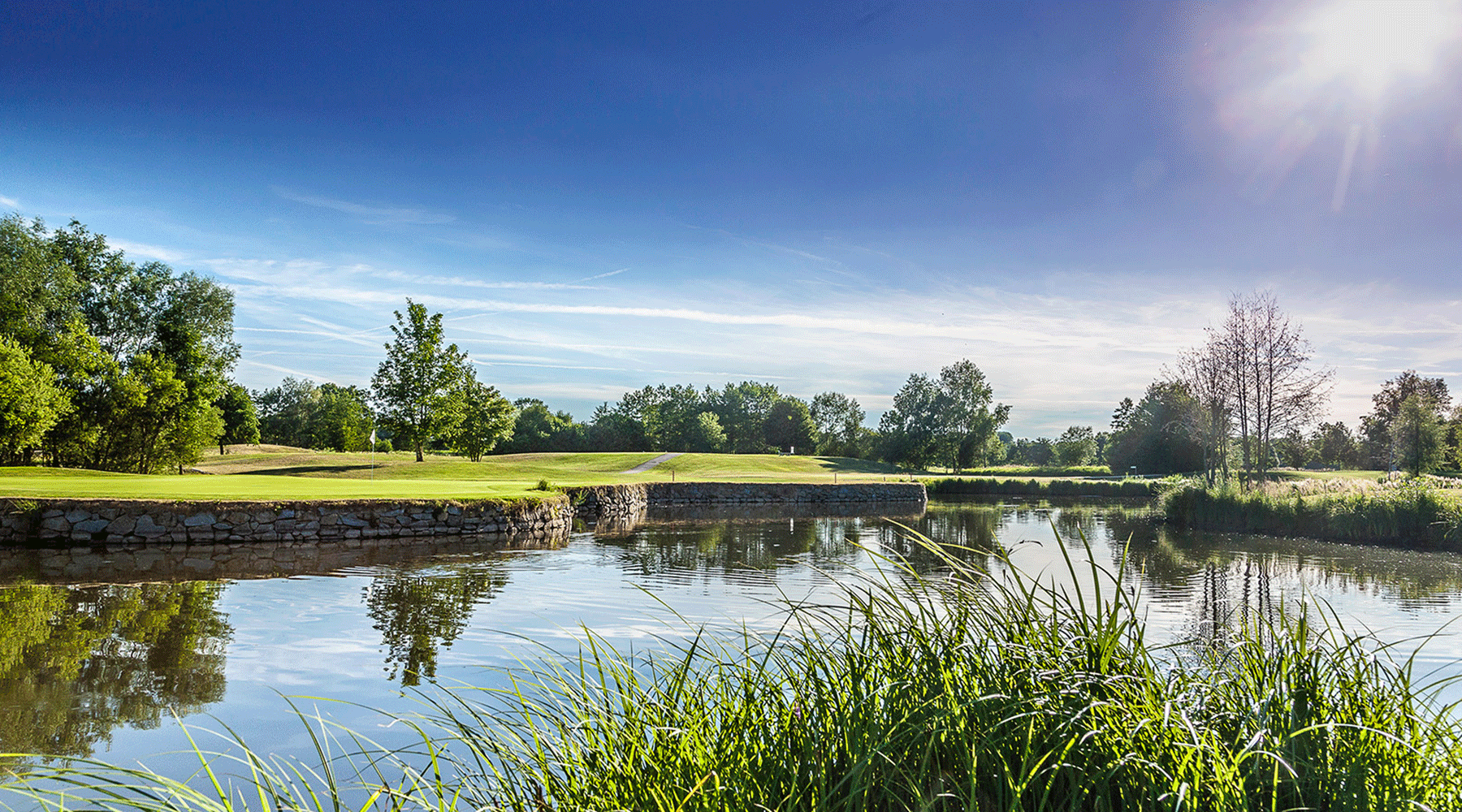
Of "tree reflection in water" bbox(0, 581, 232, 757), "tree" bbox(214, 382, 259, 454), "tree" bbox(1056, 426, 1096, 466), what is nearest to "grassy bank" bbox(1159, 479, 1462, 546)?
"tree reflection in water" bbox(0, 581, 232, 757)

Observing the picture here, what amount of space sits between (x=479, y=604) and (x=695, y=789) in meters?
7.51

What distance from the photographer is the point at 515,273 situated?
2156 cm

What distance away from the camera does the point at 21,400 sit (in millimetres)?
20344

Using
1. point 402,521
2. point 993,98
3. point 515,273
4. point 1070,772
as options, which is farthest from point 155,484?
point 1070,772

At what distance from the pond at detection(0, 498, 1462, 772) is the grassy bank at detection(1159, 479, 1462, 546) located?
36.1 inches

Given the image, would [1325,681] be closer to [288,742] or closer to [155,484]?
[288,742]

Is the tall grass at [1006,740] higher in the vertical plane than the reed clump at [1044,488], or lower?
higher

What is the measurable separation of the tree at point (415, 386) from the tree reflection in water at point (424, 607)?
22079 millimetres

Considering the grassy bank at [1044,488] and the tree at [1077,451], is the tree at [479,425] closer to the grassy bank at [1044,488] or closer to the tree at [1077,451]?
the grassy bank at [1044,488]

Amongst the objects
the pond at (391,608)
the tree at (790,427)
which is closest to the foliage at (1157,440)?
the tree at (790,427)

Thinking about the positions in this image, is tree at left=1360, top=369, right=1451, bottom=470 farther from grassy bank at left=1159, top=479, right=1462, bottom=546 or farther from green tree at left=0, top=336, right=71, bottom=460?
green tree at left=0, top=336, right=71, bottom=460

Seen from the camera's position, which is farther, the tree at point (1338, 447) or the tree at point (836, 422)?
the tree at point (836, 422)

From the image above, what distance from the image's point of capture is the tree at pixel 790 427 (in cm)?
7381

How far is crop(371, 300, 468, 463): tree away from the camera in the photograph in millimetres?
32531
